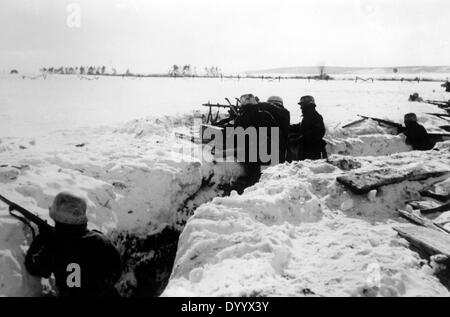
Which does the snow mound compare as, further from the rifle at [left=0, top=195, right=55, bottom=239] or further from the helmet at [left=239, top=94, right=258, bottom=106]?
the helmet at [left=239, top=94, right=258, bottom=106]

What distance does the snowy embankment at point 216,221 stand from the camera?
2.88 meters

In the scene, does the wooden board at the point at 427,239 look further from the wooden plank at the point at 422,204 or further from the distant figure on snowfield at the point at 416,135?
the distant figure on snowfield at the point at 416,135

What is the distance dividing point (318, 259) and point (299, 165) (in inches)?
105

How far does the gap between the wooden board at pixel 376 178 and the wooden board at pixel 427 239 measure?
0.88 meters

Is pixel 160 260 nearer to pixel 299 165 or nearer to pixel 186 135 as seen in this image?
pixel 299 165

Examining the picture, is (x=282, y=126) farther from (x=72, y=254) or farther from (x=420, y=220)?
(x=72, y=254)

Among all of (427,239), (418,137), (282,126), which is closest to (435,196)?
(427,239)

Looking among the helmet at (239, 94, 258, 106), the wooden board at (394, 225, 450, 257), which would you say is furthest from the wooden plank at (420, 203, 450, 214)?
the helmet at (239, 94, 258, 106)

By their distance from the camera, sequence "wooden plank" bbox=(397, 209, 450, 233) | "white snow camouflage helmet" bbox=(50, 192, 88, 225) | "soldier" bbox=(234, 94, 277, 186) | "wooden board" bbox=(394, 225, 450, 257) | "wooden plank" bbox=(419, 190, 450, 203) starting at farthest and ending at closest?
1. "soldier" bbox=(234, 94, 277, 186)
2. "wooden plank" bbox=(419, 190, 450, 203)
3. "wooden plank" bbox=(397, 209, 450, 233)
4. "wooden board" bbox=(394, 225, 450, 257)
5. "white snow camouflage helmet" bbox=(50, 192, 88, 225)

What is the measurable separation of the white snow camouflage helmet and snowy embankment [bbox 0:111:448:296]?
72cm

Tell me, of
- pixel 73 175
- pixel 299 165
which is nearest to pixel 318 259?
pixel 299 165

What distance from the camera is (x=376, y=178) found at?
4812 millimetres

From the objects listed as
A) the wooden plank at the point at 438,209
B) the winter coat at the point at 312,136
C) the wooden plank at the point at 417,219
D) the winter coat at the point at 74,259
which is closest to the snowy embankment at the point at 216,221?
the wooden plank at the point at 417,219

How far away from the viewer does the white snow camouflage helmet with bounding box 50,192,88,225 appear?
10.1ft
